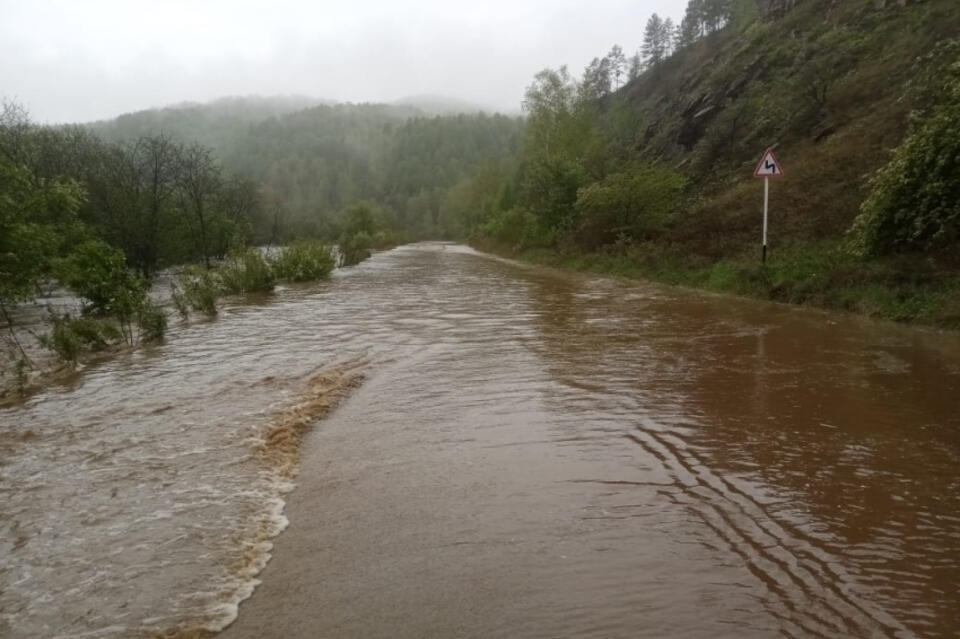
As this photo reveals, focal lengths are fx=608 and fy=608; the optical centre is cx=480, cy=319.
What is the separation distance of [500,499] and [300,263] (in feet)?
77.6

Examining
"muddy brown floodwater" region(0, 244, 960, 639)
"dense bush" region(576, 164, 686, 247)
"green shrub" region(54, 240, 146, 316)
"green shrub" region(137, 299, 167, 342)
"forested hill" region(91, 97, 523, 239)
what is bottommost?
"muddy brown floodwater" region(0, 244, 960, 639)

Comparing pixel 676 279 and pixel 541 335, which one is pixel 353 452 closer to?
pixel 541 335

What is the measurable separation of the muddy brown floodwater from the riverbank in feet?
8.12

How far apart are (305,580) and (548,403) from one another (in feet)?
13.0

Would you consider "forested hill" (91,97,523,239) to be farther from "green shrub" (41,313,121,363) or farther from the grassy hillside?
"green shrub" (41,313,121,363)

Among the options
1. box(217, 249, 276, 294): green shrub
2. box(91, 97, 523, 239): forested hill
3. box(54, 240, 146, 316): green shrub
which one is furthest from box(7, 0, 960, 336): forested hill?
box(91, 97, 523, 239): forested hill

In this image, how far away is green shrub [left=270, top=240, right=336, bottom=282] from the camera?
2592 cm

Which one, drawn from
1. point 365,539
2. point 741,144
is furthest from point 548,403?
point 741,144

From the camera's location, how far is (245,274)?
70.1 feet

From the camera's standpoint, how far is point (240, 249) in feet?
72.5

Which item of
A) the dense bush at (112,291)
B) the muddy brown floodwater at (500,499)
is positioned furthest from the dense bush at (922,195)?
the dense bush at (112,291)

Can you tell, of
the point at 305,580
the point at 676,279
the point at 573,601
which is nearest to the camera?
the point at 573,601

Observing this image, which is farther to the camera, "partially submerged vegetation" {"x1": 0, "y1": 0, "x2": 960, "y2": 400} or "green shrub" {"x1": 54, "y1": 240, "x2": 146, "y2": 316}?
"green shrub" {"x1": 54, "y1": 240, "x2": 146, "y2": 316}

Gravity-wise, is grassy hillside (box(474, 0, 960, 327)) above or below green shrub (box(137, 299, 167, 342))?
above
